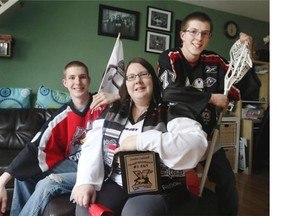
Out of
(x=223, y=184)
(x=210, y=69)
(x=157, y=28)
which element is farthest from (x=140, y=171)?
(x=157, y=28)

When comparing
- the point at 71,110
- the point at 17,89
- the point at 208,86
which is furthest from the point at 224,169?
the point at 17,89

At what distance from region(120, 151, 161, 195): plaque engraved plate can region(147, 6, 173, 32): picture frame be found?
252 centimetres

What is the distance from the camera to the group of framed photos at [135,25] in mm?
2904

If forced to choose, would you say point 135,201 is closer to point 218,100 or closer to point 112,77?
point 218,100

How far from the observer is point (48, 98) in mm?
2457

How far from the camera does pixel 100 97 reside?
4.22 feet

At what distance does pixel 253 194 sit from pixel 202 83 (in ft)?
5.40

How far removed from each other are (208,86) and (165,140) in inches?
19.9

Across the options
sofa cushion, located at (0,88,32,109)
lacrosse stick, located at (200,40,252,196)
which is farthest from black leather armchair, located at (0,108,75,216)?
lacrosse stick, located at (200,40,252,196)

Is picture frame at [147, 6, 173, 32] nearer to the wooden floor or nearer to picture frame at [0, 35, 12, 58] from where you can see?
picture frame at [0, 35, 12, 58]

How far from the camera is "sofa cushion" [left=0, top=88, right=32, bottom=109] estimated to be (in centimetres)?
234

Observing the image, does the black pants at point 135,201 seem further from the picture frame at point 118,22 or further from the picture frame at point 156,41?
the picture frame at point 156,41

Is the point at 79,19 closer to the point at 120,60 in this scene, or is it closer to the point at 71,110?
the point at 120,60

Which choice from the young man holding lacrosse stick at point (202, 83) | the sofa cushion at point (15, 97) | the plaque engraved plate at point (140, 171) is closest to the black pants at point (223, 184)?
the young man holding lacrosse stick at point (202, 83)
